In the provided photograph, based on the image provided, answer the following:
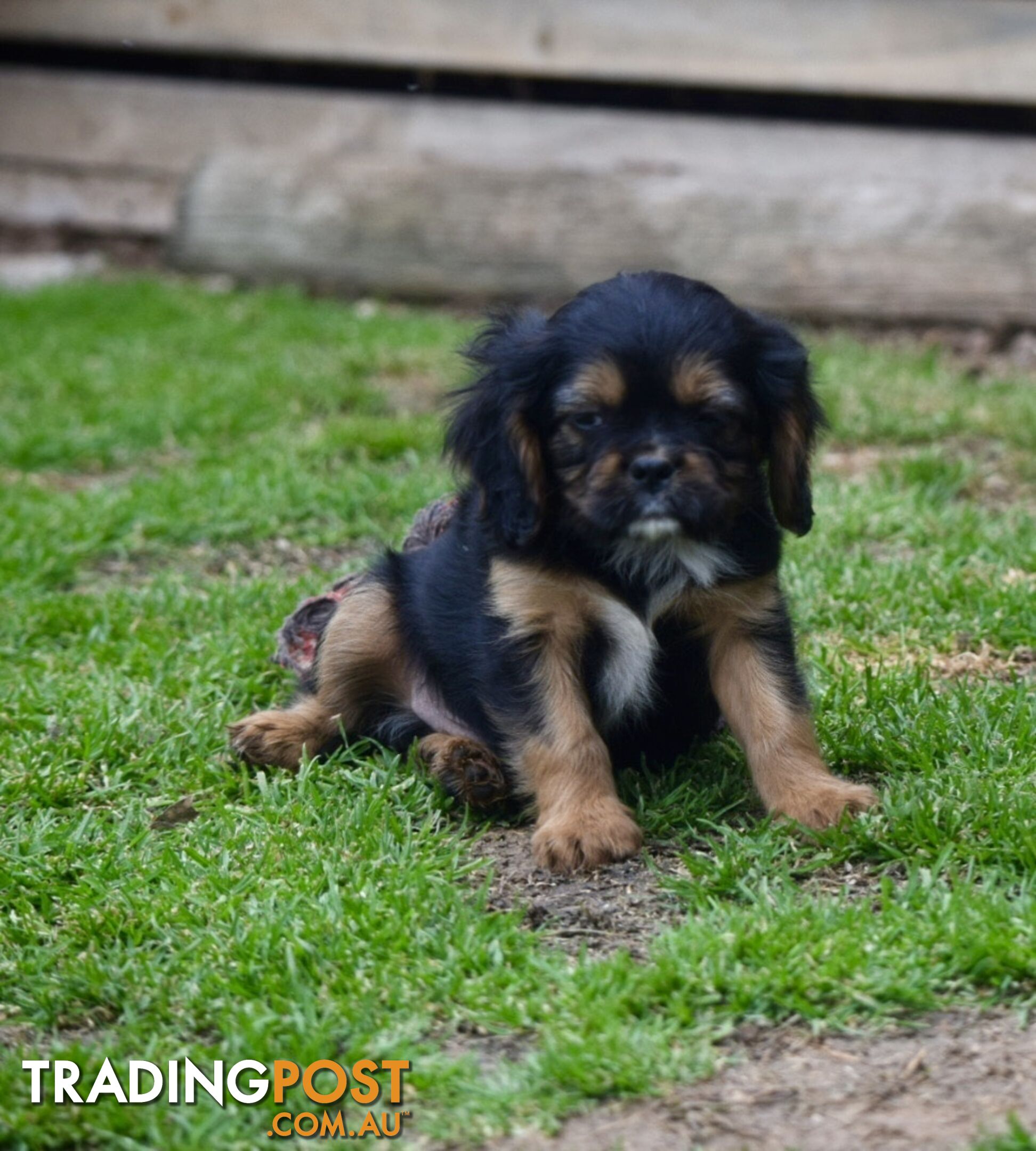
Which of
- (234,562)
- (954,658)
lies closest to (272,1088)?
(954,658)

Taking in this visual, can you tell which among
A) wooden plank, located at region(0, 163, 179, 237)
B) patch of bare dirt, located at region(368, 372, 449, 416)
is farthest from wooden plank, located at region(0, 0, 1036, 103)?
patch of bare dirt, located at region(368, 372, 449, 416)

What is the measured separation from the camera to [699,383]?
10.6ft

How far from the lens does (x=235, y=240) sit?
Answer: 9414mm

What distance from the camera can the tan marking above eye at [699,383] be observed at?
10.6ft

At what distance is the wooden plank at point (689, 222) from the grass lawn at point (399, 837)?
5.83ft

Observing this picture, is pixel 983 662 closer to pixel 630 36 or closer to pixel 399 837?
pixel 399 837

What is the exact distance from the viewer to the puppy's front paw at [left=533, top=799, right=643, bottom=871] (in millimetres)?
3254

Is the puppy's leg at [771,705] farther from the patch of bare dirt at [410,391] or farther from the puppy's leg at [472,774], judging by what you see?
the patch of bare dirt at [410,391]

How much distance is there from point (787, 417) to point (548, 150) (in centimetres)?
585

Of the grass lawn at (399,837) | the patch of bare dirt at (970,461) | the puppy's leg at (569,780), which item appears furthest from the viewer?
the patch of bare dirt at (970,461)

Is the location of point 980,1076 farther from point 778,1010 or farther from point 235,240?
point 235,240

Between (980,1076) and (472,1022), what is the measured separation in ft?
2.74

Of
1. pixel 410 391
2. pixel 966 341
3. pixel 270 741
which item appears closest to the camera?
pixel 270 741

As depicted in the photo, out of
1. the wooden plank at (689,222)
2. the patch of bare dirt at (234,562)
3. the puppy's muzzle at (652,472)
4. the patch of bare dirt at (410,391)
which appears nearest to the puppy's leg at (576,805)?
the puppy's muzzle at (652,472)
